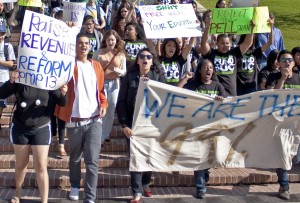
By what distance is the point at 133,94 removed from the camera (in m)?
7.12

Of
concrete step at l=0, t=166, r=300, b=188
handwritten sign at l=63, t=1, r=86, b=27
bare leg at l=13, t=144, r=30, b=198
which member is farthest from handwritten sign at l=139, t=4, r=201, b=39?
bare leg at l=13, t=144, r=30, b=198

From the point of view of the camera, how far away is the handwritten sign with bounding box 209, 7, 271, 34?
8.45 m

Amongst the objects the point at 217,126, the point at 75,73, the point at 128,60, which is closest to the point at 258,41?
the point at 128,60

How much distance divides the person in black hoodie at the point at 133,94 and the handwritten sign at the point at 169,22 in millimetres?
1124

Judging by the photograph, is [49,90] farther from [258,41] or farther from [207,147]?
[258,41]

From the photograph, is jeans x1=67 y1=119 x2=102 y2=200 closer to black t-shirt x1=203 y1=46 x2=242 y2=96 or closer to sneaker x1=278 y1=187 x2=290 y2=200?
black t-shirt x1=203 y1=46 x2=242 y2=96

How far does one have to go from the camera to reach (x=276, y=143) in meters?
7.50

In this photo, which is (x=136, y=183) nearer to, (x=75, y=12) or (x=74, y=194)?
(x=74, y=194)

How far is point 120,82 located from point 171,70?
2.37 feet

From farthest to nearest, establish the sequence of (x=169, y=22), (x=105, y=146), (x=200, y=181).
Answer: (x=105, y=146) → (x=169, y=22) → (x=200, y=181)

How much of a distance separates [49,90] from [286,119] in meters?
3.03

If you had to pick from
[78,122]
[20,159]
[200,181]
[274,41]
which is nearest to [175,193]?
[200,181]

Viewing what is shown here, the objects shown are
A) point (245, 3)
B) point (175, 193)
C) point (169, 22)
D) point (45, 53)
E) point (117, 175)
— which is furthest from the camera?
point (245, 3)

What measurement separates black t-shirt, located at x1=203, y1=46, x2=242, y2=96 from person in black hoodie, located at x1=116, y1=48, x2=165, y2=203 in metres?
1.21
